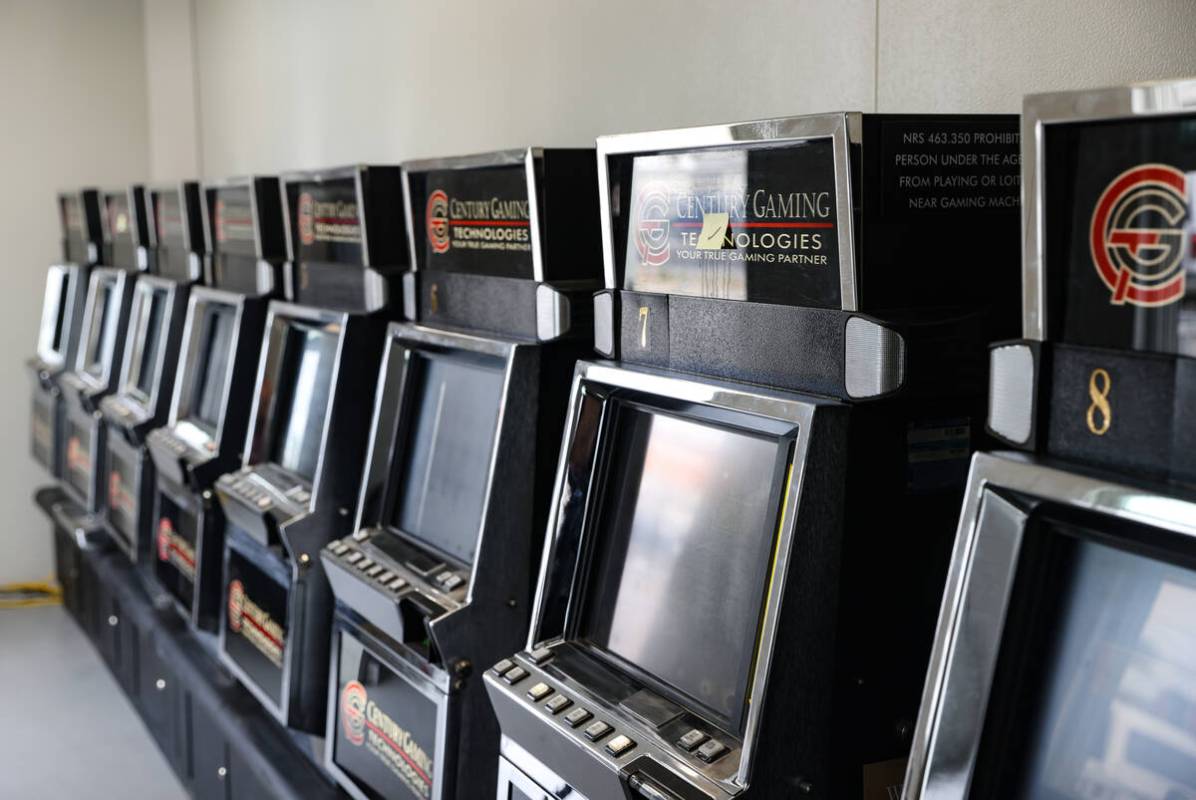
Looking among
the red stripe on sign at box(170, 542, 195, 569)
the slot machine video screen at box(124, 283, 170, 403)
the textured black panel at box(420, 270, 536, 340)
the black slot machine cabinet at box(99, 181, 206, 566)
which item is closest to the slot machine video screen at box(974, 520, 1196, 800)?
the textured black panel at box(420, 270, 536, 340)

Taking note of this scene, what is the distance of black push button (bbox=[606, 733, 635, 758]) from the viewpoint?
1.49 meters

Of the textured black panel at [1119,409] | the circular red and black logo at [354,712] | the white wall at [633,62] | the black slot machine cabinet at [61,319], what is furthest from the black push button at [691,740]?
the black slot machine cabinet at [61,319]

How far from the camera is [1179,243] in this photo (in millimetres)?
958

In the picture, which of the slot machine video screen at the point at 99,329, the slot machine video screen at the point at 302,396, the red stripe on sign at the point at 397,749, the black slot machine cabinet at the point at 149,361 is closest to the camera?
the red stripe on sign at the point at 397,749

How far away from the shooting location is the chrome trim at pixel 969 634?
1094 millimetres

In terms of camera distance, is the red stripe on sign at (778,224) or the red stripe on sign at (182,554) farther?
the red stripe on sign at (182,554)

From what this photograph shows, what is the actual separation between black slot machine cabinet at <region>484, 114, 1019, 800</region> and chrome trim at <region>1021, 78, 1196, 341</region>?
29 cm

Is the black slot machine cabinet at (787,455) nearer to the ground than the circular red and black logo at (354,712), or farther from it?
farther from it

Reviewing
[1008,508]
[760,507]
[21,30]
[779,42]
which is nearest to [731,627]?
[760,507]

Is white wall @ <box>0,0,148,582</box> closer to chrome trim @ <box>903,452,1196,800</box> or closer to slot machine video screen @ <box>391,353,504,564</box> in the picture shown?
slot machine video screen @ <box>391,353,504,564</box>

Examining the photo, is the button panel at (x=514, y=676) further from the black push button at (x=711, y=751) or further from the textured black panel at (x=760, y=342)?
the textured black panel at (x=760, y=342)

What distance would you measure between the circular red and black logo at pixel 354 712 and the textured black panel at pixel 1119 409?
170 centimetres

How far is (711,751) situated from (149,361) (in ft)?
12.3

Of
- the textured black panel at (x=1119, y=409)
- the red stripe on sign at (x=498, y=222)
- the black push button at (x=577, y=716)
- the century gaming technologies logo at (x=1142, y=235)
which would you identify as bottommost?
the black push button at (x=577, y=716)
